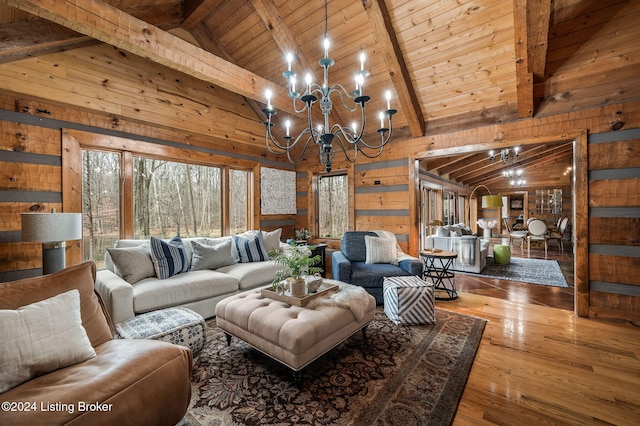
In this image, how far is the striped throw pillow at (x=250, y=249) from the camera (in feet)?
13.0

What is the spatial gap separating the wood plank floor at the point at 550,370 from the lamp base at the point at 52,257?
3.56 m

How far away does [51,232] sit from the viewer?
7.86 feet

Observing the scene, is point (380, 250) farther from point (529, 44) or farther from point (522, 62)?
point (529, 44)

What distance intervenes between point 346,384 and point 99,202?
3662mm

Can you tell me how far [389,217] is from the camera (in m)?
4.66

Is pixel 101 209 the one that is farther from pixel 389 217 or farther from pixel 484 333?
pixel 484 333

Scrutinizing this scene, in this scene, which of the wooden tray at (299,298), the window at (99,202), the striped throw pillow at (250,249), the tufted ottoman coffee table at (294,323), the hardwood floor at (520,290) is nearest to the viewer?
the tufted ottoman coffee table at (294,323)

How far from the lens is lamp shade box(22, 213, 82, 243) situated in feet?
7.70

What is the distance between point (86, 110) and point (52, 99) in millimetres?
301

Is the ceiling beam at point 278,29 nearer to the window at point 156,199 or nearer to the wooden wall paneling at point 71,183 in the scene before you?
the window at point 156,199

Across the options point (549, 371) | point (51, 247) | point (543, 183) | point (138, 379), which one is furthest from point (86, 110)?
point (543, 183)

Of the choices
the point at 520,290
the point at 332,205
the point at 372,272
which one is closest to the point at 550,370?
the point at 372,272

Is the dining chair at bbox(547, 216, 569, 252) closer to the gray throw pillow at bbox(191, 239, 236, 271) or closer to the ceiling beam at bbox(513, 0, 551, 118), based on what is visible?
the ceiling beam at bbox(513, 0, 551, 118)

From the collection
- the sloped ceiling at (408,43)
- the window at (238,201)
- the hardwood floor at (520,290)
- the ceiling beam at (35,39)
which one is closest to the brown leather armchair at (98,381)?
the sloped ceiling at (408,43)
